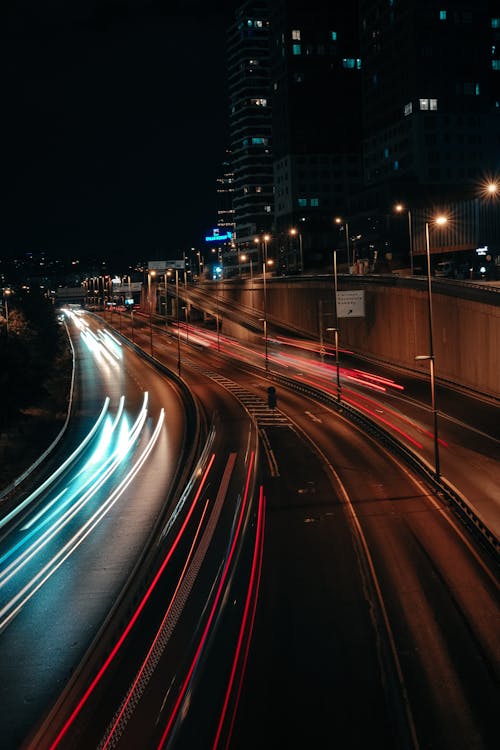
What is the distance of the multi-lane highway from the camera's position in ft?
45.0

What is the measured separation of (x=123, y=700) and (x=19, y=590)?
808 cm

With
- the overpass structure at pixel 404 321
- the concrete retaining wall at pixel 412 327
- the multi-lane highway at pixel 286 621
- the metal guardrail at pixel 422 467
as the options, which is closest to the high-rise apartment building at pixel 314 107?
the overpass structure at pixel 404 321

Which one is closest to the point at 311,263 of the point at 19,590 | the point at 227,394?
the point at 227,394

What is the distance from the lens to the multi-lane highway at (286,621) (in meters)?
13.7

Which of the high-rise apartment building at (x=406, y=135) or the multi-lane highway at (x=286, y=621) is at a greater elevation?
the high-rise apartment building at (x=406, y=135)

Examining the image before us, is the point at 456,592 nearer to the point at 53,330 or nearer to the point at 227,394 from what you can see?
the point at 227,394

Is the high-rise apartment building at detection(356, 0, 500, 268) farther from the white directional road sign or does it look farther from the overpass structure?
the white directional road sign

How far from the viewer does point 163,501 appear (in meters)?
31.8

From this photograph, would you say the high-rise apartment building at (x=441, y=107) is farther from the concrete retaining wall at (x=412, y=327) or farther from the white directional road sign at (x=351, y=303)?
the white directional road sign at (x=351, y=303)

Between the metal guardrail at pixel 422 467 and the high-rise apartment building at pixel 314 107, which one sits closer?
the metal guardrail at pixel 422 467

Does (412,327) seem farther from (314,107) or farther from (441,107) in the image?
(314,107)

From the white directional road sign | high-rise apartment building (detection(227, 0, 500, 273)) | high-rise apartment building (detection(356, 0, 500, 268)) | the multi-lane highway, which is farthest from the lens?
high-rise apartment building (detection(356, 0, 500, 268))

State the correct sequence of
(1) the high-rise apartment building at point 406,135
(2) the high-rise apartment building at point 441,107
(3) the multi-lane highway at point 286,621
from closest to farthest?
(3) the multi-lane highway at point 286,621 < (1) the high-rise apartment building at point 406,135 < (2) the high-rise apartment building at point 441,107

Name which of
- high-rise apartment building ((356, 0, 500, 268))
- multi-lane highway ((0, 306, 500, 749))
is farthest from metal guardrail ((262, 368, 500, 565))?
high-rise apartment building ((356, 0, 500, 268))
